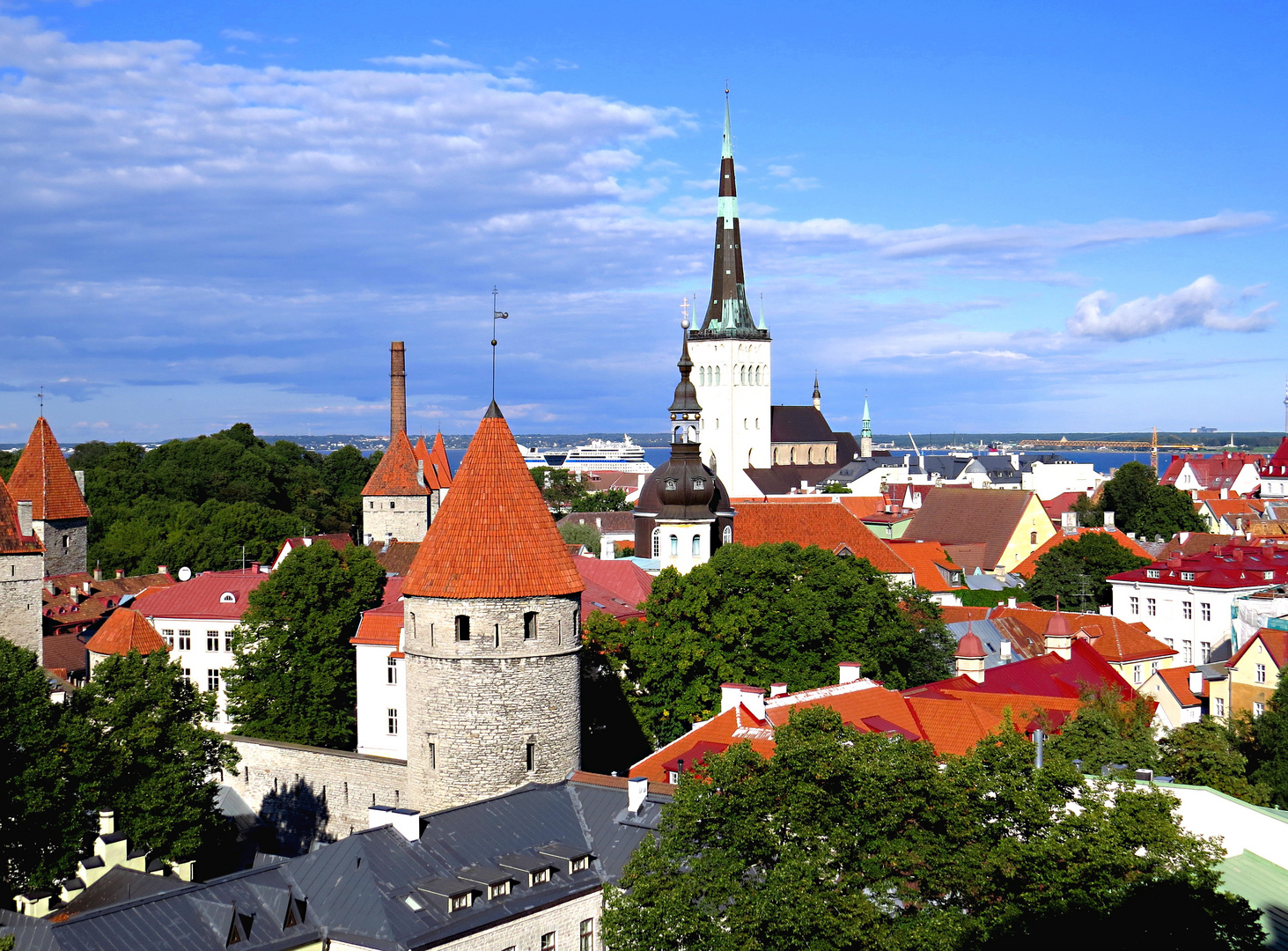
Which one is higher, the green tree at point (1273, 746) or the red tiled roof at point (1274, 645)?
the red tiled roof at point (1274, 645)

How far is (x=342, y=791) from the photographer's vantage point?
3350cm

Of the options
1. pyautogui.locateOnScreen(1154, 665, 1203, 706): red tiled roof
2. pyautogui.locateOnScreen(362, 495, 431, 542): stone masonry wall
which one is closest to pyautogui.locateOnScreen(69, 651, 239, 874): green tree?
pyautogui.locateOnScreen(1154, 665, 1203, 706): red tiled roof

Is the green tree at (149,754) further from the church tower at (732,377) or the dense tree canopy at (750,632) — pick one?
the church tower at (732,377)

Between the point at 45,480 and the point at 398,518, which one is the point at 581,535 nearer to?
the point at 398,518

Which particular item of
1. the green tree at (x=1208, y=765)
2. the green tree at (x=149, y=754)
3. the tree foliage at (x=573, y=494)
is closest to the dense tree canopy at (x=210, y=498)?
the tree foliage at (x=573, y=494)

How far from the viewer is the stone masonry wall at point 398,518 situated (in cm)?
7869

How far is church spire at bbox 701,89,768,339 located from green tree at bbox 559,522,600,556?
2724 cm

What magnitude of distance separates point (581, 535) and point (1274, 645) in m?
49.3

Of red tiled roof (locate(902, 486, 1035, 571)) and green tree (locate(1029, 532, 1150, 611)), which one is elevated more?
red tiled roof (locate(902, 486, 1035, 571))

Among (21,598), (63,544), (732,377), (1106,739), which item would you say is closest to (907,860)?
(1106,739)

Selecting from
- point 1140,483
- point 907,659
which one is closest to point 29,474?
point 907,659

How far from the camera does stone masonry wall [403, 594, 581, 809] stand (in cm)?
2691

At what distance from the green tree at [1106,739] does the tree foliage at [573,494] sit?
74.5m

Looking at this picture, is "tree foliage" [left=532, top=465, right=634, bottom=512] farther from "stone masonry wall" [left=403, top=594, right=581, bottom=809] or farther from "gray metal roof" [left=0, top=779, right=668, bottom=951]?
"gray metal roof" [left=0, top=779, right=668, bottom=951]
